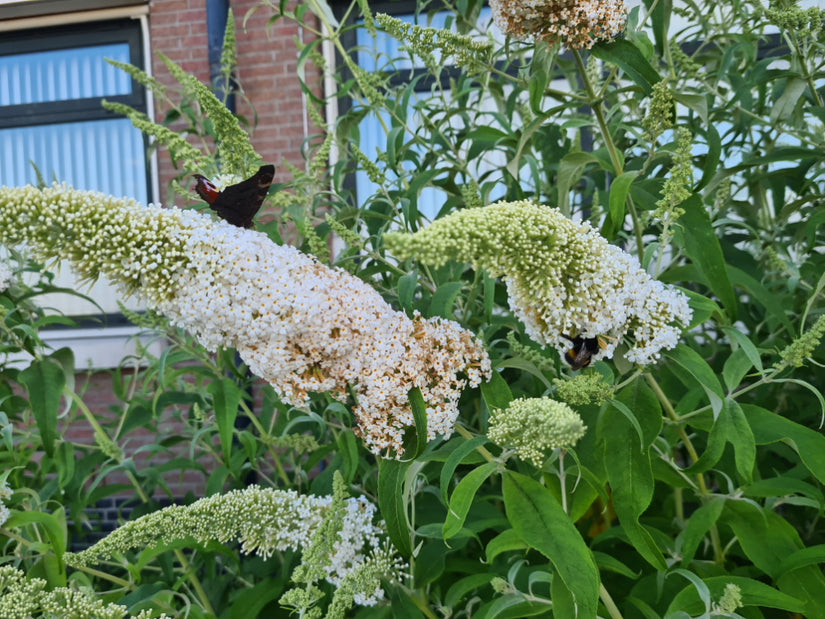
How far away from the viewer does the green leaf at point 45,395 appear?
1146 millimetres

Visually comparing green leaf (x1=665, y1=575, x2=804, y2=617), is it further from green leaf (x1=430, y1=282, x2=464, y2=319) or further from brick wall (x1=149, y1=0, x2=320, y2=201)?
brick wall (x1=149, y1=0, x2=320, y2=201)

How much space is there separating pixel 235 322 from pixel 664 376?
0.85 meters

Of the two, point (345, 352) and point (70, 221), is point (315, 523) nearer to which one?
point (345, 352)

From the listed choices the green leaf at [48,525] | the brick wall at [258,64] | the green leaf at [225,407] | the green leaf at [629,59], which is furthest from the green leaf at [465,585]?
the brick wall at [258,64]

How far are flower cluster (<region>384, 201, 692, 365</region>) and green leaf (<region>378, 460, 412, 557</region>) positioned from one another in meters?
0.25

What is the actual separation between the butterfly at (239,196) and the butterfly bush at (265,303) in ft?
0.06

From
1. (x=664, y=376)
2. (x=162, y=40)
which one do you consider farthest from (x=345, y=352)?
(x=162, y=40)

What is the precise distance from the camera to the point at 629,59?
865 mm

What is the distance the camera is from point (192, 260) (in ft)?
2.30

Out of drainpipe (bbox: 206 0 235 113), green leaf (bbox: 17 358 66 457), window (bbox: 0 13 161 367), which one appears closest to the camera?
green leaf (bbox: 17 358 66 457)

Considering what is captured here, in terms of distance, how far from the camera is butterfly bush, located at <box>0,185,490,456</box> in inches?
26.3

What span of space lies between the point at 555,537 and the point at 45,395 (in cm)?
92

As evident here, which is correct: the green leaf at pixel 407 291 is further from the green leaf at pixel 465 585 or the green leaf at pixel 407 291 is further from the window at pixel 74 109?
the window at pixel 74 109

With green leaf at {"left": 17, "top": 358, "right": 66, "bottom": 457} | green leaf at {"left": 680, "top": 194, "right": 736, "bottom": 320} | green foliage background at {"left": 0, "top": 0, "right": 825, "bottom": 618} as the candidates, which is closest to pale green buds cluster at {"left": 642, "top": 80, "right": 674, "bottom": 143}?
green foliage background at {"left": 0, "top": 0, "right": 825, "bottom": 618}
